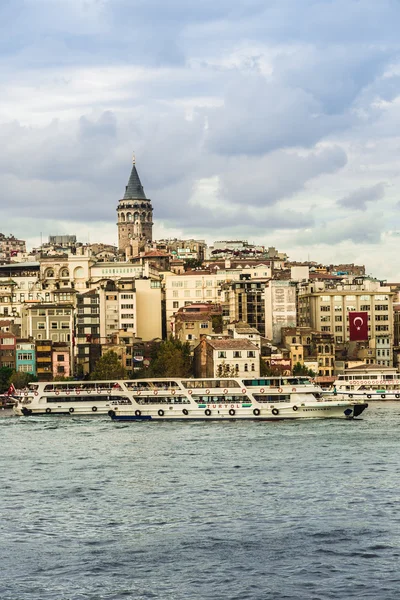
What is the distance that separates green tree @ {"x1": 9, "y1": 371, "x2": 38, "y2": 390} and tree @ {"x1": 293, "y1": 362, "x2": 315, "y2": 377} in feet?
76.3

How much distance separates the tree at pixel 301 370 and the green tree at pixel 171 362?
975cm

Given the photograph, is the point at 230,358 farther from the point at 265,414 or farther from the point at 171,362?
the point at 265,414

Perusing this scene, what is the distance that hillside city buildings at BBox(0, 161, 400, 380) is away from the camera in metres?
127

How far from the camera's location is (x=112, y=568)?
33.2 meters

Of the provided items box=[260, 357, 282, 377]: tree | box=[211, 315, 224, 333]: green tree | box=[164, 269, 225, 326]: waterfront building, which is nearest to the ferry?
box=[260, 357, 282, 377]: tree

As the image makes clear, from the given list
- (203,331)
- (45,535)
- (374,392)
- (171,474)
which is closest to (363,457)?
(171,474)

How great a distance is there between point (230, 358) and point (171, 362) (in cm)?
497

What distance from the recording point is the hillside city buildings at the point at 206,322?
4998 inches

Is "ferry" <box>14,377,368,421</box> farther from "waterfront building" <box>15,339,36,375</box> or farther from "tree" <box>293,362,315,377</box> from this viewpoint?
"waterfront building" <box>15,339,36,375</box>

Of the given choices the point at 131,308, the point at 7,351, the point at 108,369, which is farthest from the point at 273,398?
the point at 131,308

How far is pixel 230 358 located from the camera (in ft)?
382

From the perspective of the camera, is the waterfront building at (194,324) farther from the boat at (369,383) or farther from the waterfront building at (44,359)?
the boat at (369,383)

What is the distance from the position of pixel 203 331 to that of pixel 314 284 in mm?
17791

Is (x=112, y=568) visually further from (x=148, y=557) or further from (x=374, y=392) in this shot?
(x=374, y=392)
